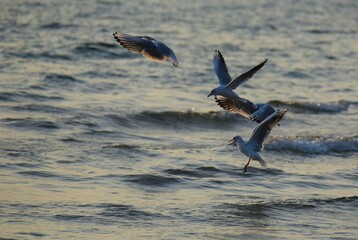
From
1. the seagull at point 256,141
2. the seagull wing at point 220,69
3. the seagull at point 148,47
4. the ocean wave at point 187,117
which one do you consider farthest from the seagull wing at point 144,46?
the ocean wave at point 187,117

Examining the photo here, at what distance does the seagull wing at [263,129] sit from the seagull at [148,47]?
109 centimetres

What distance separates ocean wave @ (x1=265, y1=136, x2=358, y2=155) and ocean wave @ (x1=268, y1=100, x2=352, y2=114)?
81.5 inches

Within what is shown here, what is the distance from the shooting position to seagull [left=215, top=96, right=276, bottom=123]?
26.7 ft

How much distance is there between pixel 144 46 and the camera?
8.38 m

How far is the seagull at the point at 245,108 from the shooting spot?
815cm

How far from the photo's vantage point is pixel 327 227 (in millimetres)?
7688

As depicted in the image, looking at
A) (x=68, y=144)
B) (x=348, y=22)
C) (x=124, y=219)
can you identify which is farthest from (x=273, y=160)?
(x=348, y=22)

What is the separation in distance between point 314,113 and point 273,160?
3.18 metres

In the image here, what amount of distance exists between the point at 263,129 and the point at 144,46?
1439 mm

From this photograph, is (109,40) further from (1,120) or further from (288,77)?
(1,120)

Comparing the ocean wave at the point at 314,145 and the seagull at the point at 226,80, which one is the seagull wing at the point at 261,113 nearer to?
the seagull at the point at 226,80

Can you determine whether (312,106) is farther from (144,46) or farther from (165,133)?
(144,46)

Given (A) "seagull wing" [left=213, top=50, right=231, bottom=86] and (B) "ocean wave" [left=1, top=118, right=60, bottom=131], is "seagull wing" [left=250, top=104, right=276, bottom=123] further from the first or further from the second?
(B) "ocean wave" [left=1, top=118, right=60, bottom=131]

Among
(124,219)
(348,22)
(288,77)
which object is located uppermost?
(348,22)
